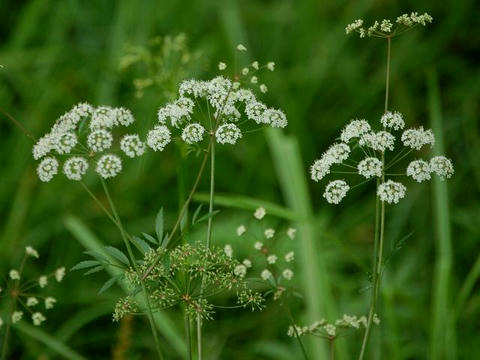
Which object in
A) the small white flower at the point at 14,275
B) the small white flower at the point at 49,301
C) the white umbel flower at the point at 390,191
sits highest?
the white umbel flower at the point at 390,191

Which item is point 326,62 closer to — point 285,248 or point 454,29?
point 454,29

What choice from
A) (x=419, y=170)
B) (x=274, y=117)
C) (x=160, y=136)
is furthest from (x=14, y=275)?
(x=419, y=170)

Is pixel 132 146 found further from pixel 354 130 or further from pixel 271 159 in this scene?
pixel 271 159

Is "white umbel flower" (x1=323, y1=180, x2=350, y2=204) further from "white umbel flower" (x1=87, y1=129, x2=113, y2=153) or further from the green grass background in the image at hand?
the green grass background

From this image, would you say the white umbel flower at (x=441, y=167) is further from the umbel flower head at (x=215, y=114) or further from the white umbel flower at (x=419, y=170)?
the umbel flower head at (x=215, y=114)

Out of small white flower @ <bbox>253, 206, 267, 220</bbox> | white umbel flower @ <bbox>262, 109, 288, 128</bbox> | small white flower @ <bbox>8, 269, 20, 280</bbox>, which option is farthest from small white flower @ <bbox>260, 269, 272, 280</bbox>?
small white flower @ <bbox>8, 269, 20, 280</bbox>

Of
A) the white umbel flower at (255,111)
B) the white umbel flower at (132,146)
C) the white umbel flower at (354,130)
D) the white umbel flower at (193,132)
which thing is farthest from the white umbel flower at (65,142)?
the white umbel flower at (354,130)

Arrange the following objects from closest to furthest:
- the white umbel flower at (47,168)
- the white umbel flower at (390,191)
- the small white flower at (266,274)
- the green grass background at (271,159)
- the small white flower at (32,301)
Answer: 1. the white umbel flower at (390,191)
2. the white umbel flower at (47,168)
3. the small white flower at (266,274)
4. the small white flower at (32,301)
5. the green grass background at (271,159)
